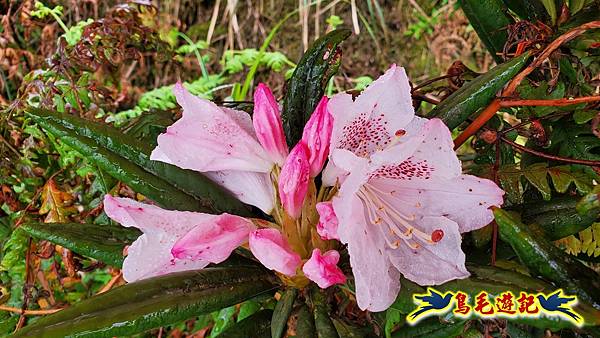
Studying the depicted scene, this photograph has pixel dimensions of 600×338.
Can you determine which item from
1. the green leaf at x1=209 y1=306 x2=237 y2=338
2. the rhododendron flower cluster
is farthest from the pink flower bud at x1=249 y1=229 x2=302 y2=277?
the green leaf at x1=209 y1=306 x2=237 y2=338

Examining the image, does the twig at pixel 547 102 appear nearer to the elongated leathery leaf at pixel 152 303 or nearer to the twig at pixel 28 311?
the elongated leathery leaf at pixel 152 303

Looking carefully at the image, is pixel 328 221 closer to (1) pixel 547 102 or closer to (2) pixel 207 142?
(2) pixel 207 142

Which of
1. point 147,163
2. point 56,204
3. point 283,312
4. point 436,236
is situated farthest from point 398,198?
point 56,204

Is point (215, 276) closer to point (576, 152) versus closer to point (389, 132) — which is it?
point (389, 132)

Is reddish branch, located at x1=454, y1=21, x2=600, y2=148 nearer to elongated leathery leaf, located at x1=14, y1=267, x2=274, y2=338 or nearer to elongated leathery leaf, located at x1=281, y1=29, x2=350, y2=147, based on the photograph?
elongated leathery leaf, located at x1=281, y1=29, x2=350, y2=147

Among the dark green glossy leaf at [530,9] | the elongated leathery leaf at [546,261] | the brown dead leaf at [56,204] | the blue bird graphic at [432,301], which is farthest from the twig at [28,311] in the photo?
the dark green glossy leaf at [530,9]

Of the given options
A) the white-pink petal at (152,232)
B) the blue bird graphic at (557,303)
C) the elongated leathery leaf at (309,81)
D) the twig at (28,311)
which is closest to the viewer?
the blue bird graphic at (557,303)
